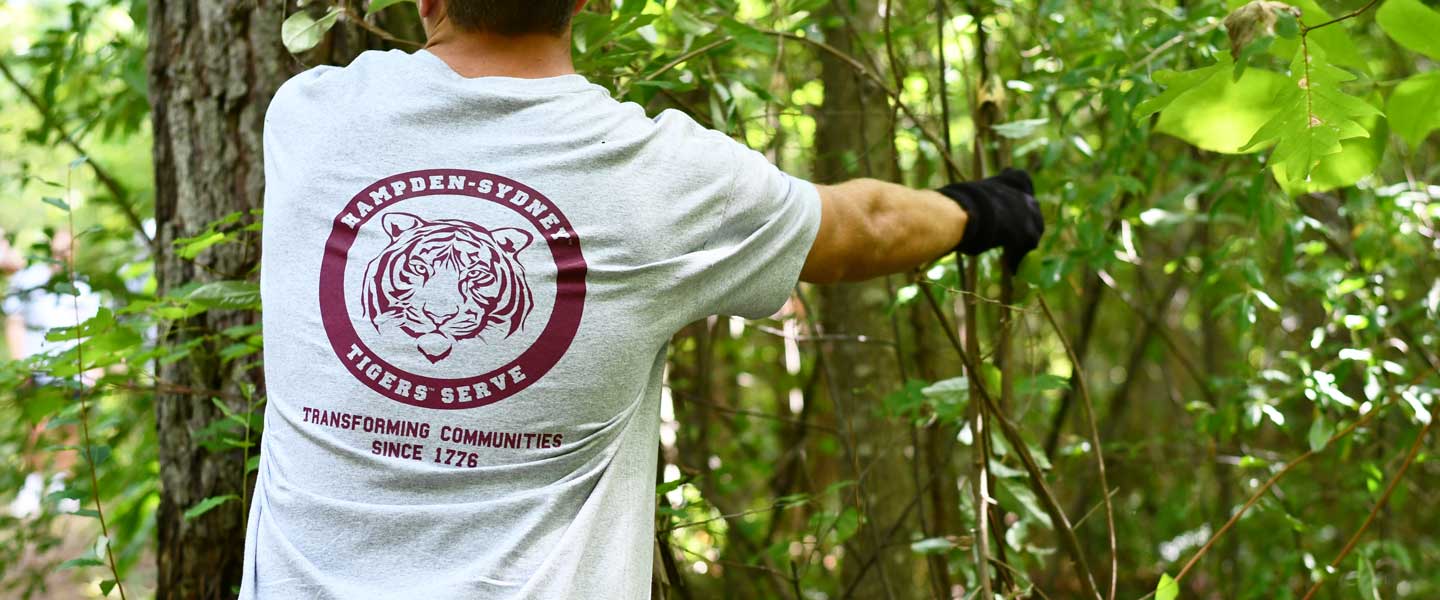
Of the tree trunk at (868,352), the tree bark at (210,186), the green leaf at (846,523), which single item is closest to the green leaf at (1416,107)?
the green leaf at (846,523)

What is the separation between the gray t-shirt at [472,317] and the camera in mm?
1352

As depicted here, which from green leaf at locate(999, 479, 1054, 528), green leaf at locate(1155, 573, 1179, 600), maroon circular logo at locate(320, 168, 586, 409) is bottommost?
green leaf at locate(999, 479, 1054, 528)

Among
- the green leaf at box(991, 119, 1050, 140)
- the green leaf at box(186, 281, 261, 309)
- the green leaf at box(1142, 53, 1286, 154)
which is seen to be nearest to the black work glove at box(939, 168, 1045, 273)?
the green leaf at box(991, 119, 1050, 140)

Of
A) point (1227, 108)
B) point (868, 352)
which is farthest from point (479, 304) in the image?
point (868, 352)

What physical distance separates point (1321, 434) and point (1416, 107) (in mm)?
746

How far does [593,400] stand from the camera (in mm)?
1397

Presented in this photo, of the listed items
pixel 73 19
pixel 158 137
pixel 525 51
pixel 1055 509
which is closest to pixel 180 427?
pixel 158 137

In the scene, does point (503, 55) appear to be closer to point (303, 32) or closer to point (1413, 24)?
point (303, 32)

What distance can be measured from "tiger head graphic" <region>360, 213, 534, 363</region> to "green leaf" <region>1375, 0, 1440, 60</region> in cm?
112

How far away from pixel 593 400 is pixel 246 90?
45.8 inches

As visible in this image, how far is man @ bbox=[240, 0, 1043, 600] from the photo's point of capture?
1352 mm

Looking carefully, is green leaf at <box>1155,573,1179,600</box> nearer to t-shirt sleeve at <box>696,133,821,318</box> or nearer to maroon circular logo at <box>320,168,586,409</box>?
t-shirt sleeve at <box>696,133,821,318</box>

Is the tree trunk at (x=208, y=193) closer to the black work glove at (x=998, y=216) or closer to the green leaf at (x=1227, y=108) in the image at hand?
the black work glove at (x=998, y=216)

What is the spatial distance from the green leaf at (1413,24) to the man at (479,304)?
31.3 inches
